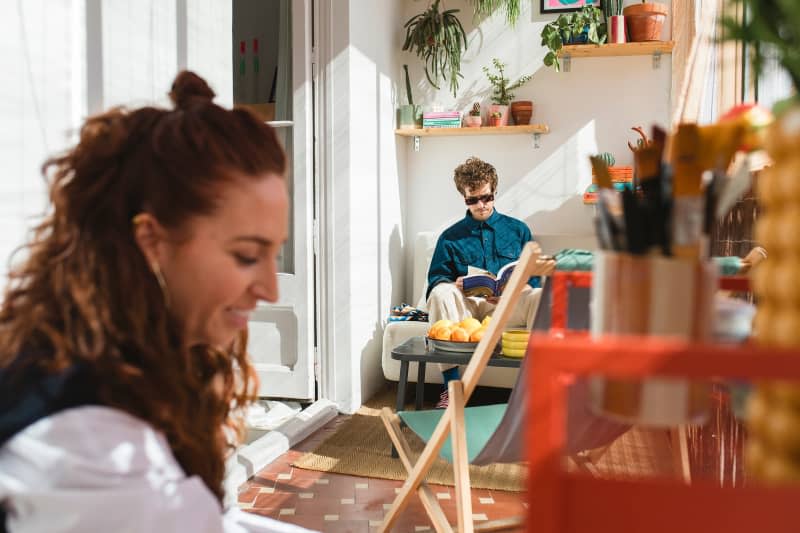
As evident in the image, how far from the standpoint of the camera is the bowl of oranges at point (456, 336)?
9.99 ft

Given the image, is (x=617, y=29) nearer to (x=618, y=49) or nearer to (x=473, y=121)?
(x=618, y=49)

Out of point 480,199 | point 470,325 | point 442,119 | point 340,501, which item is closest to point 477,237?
point 480,199

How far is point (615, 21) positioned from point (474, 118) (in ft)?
3.42

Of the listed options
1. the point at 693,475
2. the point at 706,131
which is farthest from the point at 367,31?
the point at 706,131

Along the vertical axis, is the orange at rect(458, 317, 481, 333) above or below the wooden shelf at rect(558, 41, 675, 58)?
below

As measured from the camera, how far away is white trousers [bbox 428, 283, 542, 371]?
152 inches

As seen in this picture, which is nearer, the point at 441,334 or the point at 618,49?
the point at 441,334

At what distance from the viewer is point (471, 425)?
2.12 meters

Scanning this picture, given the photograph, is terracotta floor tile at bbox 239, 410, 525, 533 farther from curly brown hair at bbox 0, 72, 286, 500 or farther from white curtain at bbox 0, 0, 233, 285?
curly brown hair at bbox 0, 72, 286, 500

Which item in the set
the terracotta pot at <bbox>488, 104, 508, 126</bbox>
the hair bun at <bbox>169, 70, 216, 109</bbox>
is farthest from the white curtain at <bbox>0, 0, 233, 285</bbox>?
the terracotta pot at <bbox>488, 104, 508, 126</bbox>

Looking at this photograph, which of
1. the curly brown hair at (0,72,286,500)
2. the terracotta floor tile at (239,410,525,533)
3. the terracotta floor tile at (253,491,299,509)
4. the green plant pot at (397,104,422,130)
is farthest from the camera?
the green plant pot at (397,104,422,130)

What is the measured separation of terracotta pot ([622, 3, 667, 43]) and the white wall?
0.77 feet

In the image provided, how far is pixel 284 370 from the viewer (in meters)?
3.72

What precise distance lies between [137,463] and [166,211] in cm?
30
